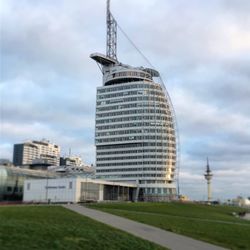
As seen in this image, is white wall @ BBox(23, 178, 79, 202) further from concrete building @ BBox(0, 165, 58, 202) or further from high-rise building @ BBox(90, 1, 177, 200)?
high-rise building @ BBox(90, 1, 177, 200)

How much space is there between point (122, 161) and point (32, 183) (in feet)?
190

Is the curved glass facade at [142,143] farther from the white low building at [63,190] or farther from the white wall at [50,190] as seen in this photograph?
the white wall at [50,190]

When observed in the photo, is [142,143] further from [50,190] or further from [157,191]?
[50,190]

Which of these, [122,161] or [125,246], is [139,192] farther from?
[125,246]

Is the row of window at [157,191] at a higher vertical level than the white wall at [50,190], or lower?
higher

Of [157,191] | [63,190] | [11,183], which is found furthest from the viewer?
[157,191]

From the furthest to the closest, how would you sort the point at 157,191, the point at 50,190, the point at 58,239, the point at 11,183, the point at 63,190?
1. the point at 157,191
2. the point at 11,183
3. the point at 50,190
4. the point at 63,190
5. the point at 58,239

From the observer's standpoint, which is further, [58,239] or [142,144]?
[142,144]

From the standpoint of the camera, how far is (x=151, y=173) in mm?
191375

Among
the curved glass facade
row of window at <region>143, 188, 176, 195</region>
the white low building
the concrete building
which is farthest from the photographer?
the curved glass facade

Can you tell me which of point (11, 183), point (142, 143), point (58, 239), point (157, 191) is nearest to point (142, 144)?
point (142, 143)

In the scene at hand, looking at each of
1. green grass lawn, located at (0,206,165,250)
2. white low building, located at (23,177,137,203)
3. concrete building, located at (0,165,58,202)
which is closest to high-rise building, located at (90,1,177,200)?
white low building, located at (23,177,137,203)

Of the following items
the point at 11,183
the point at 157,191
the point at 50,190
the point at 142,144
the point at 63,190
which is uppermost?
the point at 142,144

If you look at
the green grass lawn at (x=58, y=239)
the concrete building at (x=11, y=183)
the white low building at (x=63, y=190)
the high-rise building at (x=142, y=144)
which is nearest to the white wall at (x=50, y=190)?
the white low building at (x=63, y=190)
